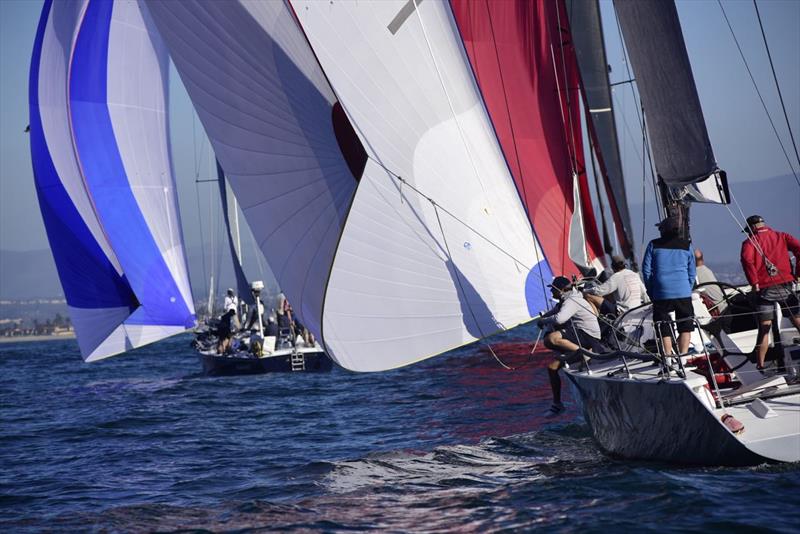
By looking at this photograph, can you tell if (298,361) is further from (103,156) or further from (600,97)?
(600,97)

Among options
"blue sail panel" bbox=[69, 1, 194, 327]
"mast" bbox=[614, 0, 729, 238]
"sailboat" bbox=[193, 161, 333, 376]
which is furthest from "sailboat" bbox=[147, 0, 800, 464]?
"blue sail panel" bbox=[69, 1, 194, 327]

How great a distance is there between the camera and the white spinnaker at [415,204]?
10445mm

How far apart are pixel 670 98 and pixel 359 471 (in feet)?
13.5

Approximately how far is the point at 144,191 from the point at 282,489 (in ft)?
53.1

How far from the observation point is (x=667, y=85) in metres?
8.39

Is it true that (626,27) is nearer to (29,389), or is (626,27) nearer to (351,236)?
(351,236)

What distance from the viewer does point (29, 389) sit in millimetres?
22469

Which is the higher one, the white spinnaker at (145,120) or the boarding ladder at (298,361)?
the white spinnaker at (145,120)

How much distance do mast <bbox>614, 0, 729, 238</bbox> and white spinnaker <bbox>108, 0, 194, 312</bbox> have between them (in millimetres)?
16348

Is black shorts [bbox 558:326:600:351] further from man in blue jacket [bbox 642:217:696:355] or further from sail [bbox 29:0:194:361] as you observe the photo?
sail [bbox 29:0:194:361]

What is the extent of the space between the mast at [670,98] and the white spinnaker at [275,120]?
3.73 meters

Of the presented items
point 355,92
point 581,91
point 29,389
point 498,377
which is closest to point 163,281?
point 29,389

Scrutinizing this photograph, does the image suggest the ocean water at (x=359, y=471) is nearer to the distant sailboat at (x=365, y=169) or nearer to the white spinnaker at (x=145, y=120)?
the distant sailboat at (x=365, y=169)

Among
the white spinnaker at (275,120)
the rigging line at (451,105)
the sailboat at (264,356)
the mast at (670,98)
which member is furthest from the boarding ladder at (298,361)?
the mast at (670,98)
